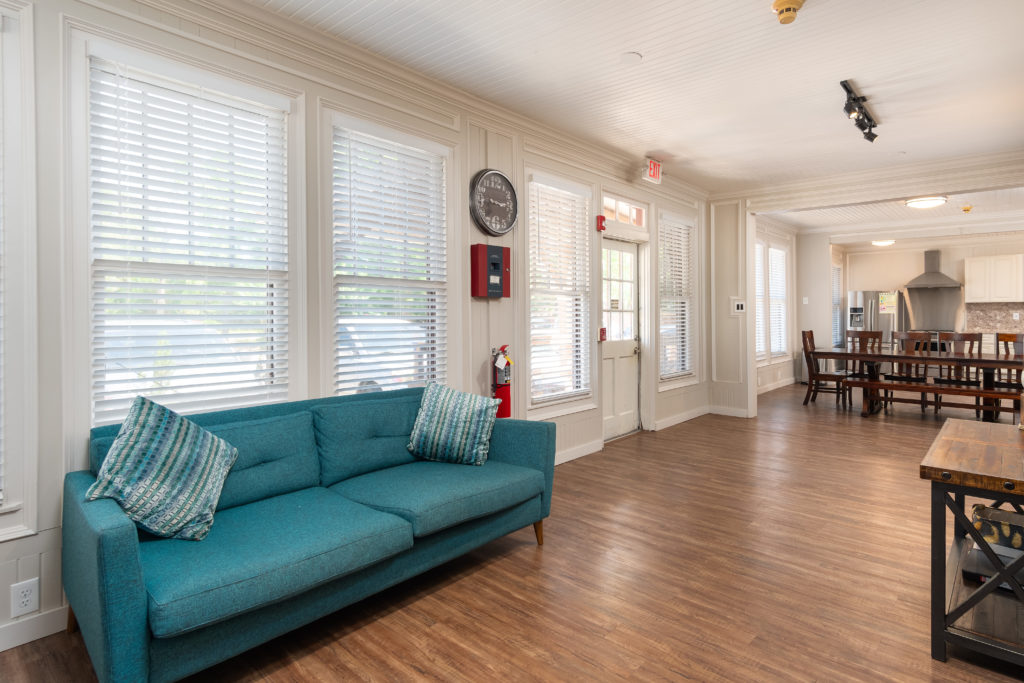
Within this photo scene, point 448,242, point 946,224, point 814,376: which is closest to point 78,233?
point 448,242

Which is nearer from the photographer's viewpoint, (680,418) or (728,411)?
(680,418)

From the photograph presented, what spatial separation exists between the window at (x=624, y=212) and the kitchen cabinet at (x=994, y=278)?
7248 mm

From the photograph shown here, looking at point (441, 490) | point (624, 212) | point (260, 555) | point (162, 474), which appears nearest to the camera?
point (260, 555)

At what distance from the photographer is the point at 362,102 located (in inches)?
129

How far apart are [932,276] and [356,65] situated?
34.5 feet

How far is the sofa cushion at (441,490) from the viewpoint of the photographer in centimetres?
238

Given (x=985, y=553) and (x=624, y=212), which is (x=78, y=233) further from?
(x=624, y=212)

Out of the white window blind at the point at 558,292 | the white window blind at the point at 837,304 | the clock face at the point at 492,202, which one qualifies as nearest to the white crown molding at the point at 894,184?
the white window blind at the point at 558,292

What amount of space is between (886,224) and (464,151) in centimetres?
840

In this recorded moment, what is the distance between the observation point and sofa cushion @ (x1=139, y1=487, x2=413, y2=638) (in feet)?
5.54

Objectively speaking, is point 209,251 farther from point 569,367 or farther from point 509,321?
point 569,367

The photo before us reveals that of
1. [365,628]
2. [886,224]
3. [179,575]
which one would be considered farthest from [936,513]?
[886,224]

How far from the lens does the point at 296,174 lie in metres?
2.96

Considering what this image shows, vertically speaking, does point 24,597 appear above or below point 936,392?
below
